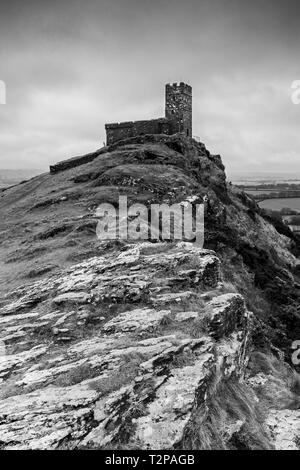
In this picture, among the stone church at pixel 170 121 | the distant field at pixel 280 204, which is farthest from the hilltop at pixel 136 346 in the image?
the distant field at pixel 280 204

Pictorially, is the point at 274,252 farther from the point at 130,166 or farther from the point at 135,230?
the point at 135,230

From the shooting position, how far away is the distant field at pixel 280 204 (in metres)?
109

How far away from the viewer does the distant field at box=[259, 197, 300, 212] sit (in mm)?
109250

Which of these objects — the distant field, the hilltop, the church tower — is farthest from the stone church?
the distant field

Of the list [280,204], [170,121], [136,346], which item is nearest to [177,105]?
[170,121]

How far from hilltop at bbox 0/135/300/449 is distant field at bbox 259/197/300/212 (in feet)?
290

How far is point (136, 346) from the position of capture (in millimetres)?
11680

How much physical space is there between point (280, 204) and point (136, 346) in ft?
366

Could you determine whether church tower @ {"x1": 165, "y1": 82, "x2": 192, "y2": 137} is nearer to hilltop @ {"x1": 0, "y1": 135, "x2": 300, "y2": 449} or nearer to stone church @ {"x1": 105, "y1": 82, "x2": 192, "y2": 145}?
stone church @ {"x1": 105, "y1": 82, "x2": 192, "y2": 145}

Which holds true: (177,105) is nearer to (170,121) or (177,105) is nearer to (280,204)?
(170,121)

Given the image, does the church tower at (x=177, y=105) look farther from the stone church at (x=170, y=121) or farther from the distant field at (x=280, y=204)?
the distant field at (x=280, y=204)

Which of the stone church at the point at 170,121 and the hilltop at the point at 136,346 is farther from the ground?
the stone church at the point at 170,121

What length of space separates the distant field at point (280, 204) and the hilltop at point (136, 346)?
88.4 metres
